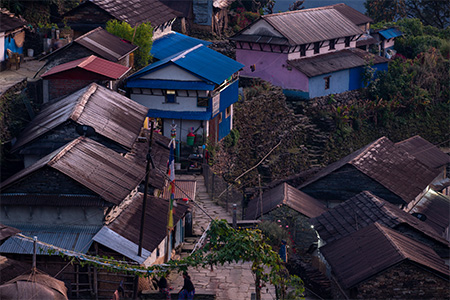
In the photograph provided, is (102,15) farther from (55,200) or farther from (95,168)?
(55,200)

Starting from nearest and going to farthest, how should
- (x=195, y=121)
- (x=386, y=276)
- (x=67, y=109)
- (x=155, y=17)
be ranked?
(x=386, y=276) → (x=67, y=109) → (x=195, y=121) → (x=155, y=17)

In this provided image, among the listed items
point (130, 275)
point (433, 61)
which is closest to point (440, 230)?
point (130, 275)

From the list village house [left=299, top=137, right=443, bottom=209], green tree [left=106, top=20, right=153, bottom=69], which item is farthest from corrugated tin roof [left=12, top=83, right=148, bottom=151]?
village house [left=299, top=137, right=443, bottom=209]

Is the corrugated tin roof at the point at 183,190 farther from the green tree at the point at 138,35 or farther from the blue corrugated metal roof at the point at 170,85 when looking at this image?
the green tree at the point at 138,35

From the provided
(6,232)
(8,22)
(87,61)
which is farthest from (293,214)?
(8,22)

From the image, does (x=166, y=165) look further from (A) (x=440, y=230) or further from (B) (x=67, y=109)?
(A) (x=440, y=230)

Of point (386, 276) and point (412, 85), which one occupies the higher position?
point (386, 276)
